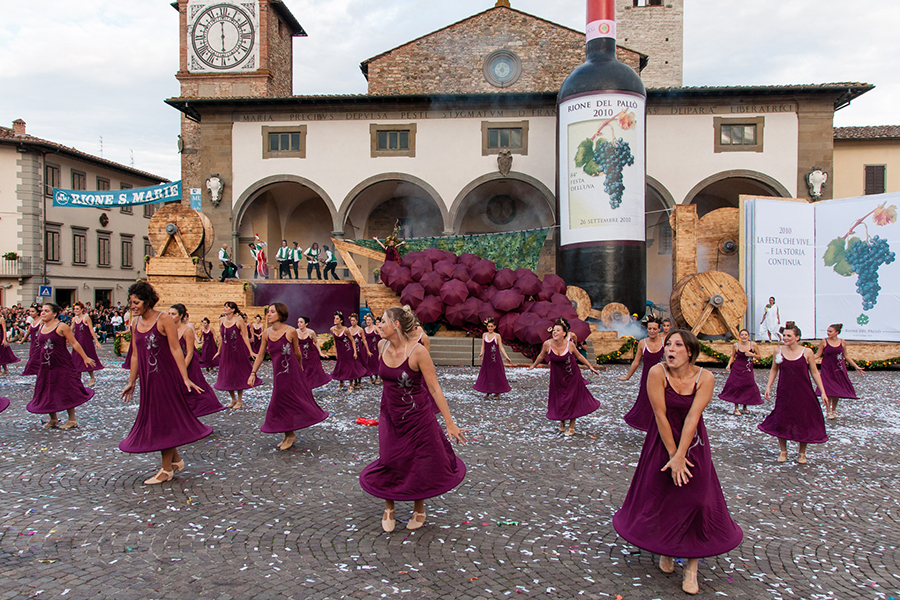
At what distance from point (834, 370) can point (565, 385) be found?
16.7ft

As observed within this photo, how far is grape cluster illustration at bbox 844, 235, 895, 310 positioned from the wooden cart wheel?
279 inches

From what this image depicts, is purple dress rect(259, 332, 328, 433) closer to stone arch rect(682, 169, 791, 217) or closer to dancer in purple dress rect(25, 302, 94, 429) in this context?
dancer in purple dress rect(25, 302, 94, 429)

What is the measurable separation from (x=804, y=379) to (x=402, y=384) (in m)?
4.97

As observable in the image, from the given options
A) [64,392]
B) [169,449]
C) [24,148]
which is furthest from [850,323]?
[24,148]

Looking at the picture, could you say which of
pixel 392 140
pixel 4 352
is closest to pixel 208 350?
pixel 4 352

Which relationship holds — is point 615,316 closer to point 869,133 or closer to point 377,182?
point 377,182

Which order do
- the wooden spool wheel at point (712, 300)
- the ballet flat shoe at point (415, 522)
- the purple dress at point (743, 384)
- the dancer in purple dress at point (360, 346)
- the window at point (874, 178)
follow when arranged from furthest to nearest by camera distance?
the window at point (874, 178) → the wooden spool wheel at point (712, 300) → the dancer in purple dress at point (360, 346) → the purple dress at point (743, 384) → the ballet flat shoe at point (415, 522)

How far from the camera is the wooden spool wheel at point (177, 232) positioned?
1777 centimetres

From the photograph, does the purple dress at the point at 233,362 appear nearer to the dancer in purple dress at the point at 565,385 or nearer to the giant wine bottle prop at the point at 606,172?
the dancer in purple dress at the point at 565,385

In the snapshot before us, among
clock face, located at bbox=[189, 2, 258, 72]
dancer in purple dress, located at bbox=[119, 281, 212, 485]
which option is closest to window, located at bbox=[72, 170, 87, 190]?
clock face, located at bbox=[189, 2, 258, 72]

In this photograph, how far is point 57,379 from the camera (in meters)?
8.13

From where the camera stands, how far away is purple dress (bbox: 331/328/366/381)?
11.9 meters

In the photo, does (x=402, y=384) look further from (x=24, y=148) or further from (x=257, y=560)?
(x=24, y=148)

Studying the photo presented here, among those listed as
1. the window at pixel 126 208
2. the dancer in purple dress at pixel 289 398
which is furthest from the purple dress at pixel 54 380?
the window at pixel 126 208
